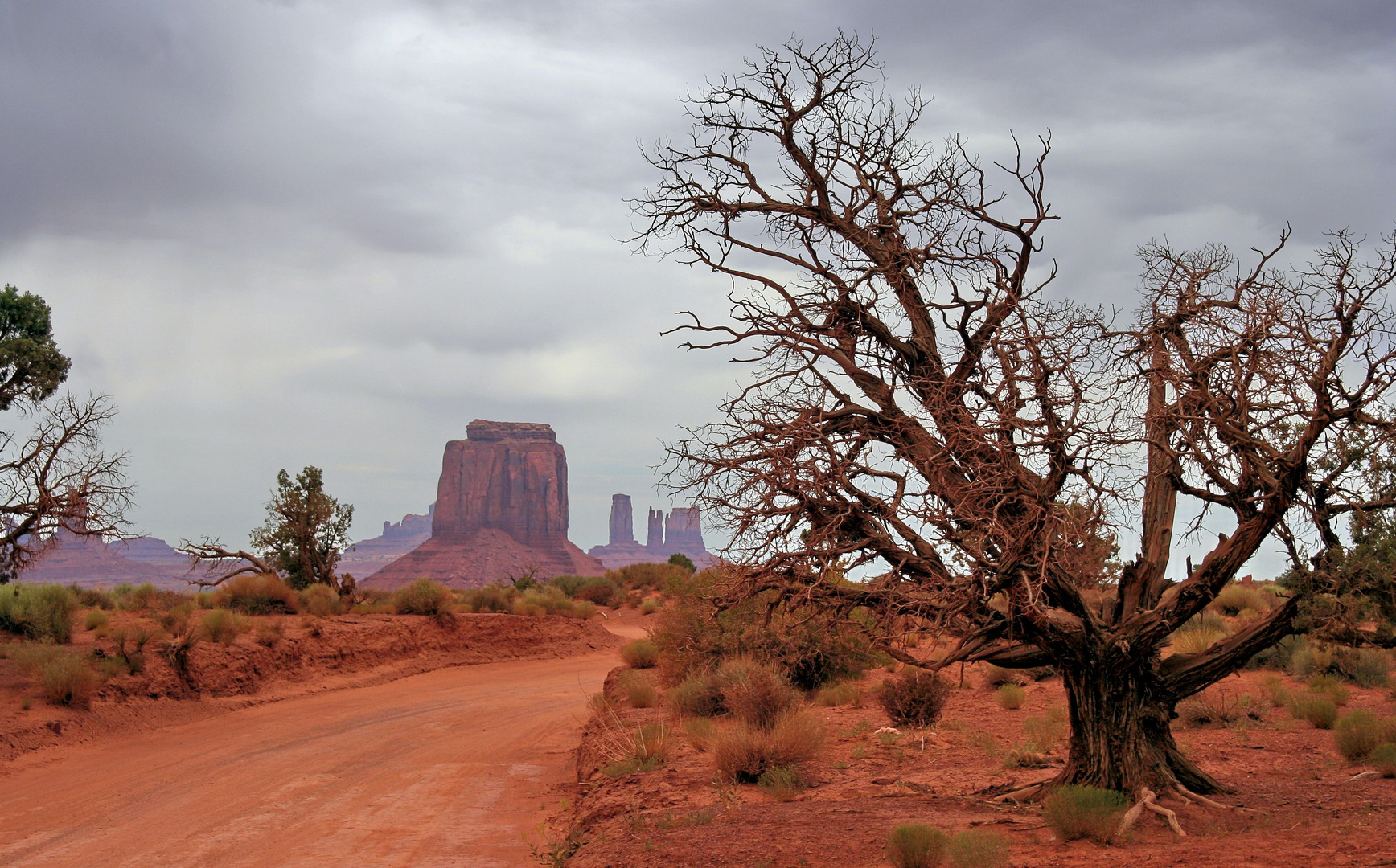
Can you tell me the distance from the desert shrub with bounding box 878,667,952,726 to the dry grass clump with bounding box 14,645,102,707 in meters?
15.2

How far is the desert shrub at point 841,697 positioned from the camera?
1842 cm

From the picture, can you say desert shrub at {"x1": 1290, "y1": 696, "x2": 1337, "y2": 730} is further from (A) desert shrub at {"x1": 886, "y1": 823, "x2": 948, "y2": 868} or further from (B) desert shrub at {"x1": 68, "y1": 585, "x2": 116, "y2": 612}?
(B) desert shrub at {"x1": 68, "y1": 585, "x2": 116, "y2": 612}

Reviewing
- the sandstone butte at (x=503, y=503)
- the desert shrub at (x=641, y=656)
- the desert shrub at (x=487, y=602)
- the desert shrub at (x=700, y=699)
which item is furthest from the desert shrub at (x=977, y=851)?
the sandstone butte at (x=503, y=503)

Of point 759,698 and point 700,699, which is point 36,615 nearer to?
point 700,699

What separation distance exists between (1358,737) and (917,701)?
615 cm

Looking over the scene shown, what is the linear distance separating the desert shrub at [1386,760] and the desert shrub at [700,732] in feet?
26.3

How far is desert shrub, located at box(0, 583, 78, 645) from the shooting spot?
22781 millimetres

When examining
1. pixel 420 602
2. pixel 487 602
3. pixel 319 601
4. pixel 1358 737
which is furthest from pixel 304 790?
pixel 487 602

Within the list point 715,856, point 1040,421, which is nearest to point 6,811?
point 715,856

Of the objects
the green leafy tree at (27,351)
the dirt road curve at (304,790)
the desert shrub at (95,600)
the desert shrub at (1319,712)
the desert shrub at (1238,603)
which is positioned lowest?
the dirt road curve at (304,790)

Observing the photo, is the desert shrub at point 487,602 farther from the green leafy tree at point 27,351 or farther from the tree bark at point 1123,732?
the tree bark at point 1123,732

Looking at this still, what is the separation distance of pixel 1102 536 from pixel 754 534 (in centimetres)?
334

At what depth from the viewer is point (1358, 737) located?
1165 centimetres

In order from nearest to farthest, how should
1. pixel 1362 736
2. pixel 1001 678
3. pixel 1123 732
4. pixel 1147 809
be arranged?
pixel 1147 809
pixel 1123 732
pixel 1362 736
pixel 1001 678
